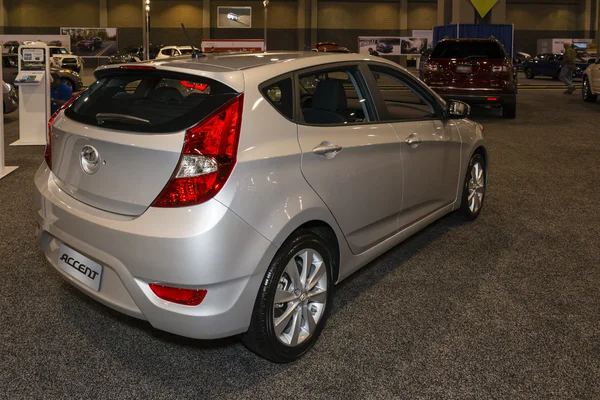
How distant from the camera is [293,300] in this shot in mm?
3014

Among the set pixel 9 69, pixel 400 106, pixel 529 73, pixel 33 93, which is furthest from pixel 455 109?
pixel 529 73

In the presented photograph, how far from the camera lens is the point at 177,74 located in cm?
295

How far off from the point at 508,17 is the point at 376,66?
1824 inches

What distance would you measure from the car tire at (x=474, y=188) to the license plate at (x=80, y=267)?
10.8 feet

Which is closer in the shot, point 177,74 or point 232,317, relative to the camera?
point 232,317

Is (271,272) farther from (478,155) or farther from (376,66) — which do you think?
(478,155)

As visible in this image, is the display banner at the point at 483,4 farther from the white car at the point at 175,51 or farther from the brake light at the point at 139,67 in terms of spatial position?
the brake light at the point at 139,67

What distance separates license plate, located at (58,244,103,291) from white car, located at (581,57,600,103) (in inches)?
654

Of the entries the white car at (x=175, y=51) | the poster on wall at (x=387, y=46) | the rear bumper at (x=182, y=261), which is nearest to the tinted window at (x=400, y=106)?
the rear bumper at (x=182, y=261)

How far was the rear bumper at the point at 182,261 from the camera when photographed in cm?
254

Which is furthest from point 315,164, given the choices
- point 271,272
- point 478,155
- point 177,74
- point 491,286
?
point 478,155

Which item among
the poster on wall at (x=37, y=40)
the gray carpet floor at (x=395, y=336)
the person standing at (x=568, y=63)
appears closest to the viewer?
the gray carpet floor at (x=395, y=336)

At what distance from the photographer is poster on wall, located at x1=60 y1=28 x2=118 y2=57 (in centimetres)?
3772

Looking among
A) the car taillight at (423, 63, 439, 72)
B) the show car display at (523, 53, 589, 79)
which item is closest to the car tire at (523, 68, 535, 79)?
the show car display at (523, 53, 589, 79)
